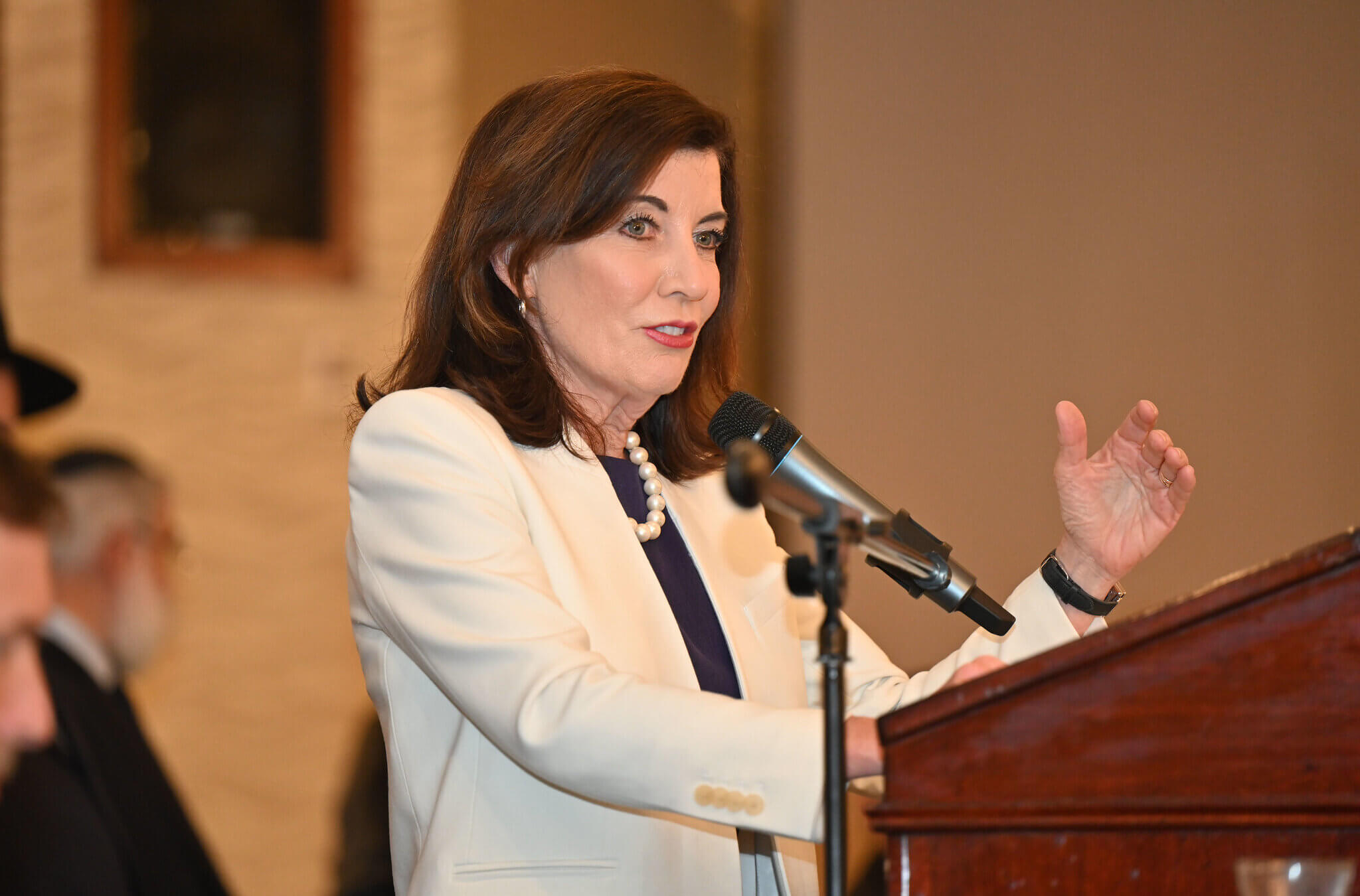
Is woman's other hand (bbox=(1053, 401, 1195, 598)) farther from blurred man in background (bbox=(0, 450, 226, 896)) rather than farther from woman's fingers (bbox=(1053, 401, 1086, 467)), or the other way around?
blurred man in background (bbox=(0, 450, 226, 896))

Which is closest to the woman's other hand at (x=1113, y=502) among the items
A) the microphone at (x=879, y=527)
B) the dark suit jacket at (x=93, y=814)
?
the microphone at (x=879, y=527)

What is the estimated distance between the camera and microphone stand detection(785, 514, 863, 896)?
999 mm

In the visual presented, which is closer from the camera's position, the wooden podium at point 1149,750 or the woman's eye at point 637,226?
the wooden podium at point 1149,750

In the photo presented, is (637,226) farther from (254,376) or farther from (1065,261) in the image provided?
(254,376)

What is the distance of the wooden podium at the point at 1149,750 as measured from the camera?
941 millimetres

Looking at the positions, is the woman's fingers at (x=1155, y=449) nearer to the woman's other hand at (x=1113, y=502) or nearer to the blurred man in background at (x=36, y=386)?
the woman's other hand at (x=1113, y=502)

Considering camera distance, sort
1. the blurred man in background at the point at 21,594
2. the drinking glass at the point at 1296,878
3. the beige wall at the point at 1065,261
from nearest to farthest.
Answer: the drinking glass at the point at 1296,878
the blurred man in background at the point at 21,594
the beige wall at the point at 1065,261

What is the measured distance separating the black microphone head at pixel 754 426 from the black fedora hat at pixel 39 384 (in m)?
2.22

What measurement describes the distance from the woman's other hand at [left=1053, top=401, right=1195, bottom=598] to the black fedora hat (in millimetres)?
2415

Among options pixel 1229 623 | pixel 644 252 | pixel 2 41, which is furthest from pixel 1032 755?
pixel 2 41

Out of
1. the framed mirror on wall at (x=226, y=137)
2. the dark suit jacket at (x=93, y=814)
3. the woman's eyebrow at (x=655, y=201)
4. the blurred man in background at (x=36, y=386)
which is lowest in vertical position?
the dark suit jacket at (x=93, y=814)

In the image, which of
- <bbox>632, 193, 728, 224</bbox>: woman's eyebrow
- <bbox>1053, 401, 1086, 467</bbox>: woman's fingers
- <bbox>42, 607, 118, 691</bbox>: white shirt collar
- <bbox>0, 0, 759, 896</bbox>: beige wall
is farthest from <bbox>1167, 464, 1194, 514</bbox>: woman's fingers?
<bbox>0, 0, 759, 896</bbox>: beige wall

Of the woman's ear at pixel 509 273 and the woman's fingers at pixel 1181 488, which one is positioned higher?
the woman's ear at pixel 509 273

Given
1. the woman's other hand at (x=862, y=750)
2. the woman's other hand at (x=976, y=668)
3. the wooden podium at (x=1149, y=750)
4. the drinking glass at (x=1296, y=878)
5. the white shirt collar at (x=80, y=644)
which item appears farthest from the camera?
the white shirt collar at (x=80, y=644)
